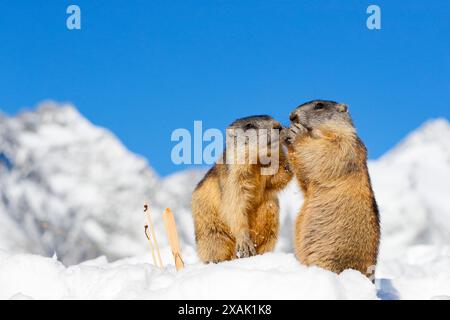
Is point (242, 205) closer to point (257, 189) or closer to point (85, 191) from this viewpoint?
point (257, 189)

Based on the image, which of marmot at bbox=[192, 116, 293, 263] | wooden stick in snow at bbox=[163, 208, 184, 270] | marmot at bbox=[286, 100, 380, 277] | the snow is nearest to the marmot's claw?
marmot at bbox=[192, 116, 293, 263]

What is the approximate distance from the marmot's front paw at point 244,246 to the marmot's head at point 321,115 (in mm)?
1906

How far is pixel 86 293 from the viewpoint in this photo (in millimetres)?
8281

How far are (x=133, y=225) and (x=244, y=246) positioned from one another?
536 ft

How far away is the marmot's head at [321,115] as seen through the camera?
32.3 feet

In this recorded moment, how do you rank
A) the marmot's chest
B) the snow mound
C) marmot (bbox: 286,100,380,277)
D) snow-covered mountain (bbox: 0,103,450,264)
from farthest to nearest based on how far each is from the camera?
snow-covered mountain (bbox: 0,103,450,264) → the marmot's chest → marmot (bbox: 286,100,380,277) → the snow mound

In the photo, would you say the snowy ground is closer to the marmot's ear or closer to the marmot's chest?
the marmot's chest

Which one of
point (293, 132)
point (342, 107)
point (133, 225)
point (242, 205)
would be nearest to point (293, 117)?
point (293, 132)

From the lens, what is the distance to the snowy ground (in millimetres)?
7211

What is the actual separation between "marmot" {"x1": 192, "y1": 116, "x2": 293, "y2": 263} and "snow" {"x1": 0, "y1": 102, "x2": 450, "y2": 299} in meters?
0.35

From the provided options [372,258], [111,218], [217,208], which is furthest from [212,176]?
[111,218]

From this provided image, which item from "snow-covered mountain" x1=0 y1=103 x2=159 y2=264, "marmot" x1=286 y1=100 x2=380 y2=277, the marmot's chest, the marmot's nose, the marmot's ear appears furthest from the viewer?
"snow-covered mountain" x1=0 y1=103 x2=159 y2=264
